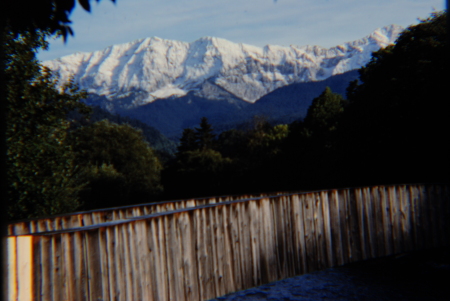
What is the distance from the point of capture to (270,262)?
8906mm

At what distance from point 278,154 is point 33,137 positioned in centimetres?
3518

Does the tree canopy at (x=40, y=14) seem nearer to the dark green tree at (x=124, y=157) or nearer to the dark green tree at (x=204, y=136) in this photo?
the dark green tree at (x=124, y=157)

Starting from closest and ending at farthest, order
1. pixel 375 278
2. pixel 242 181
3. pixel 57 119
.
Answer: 1. pixel 375 278
2. pixel 57 119
3. pixel 242 181

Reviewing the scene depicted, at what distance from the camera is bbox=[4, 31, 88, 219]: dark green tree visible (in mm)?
14688

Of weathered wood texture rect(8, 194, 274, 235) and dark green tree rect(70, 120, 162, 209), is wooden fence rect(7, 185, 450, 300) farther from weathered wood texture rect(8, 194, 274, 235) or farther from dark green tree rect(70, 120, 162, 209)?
dark green tree rect(70, 120, 162, 209)

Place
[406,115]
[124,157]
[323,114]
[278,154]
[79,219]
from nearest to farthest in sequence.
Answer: [79,219]
[406,115]
[323,114]
[278,154]
[124,157]

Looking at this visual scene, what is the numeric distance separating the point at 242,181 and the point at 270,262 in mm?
41443

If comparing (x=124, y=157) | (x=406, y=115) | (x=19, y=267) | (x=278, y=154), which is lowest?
(x=19, y=267)

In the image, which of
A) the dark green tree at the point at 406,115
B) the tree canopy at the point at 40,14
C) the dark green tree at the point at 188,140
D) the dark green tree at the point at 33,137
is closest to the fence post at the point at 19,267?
the tree canopy at the point at 40,14

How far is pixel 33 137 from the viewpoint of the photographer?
15.5 meters

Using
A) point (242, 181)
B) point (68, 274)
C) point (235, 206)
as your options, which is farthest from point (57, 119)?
point (242, 181)

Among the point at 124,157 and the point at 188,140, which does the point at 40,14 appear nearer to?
the point at 124,157

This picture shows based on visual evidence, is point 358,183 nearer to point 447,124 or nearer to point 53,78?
point 447,124

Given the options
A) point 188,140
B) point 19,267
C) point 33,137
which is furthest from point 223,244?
Answer: point 188,140
